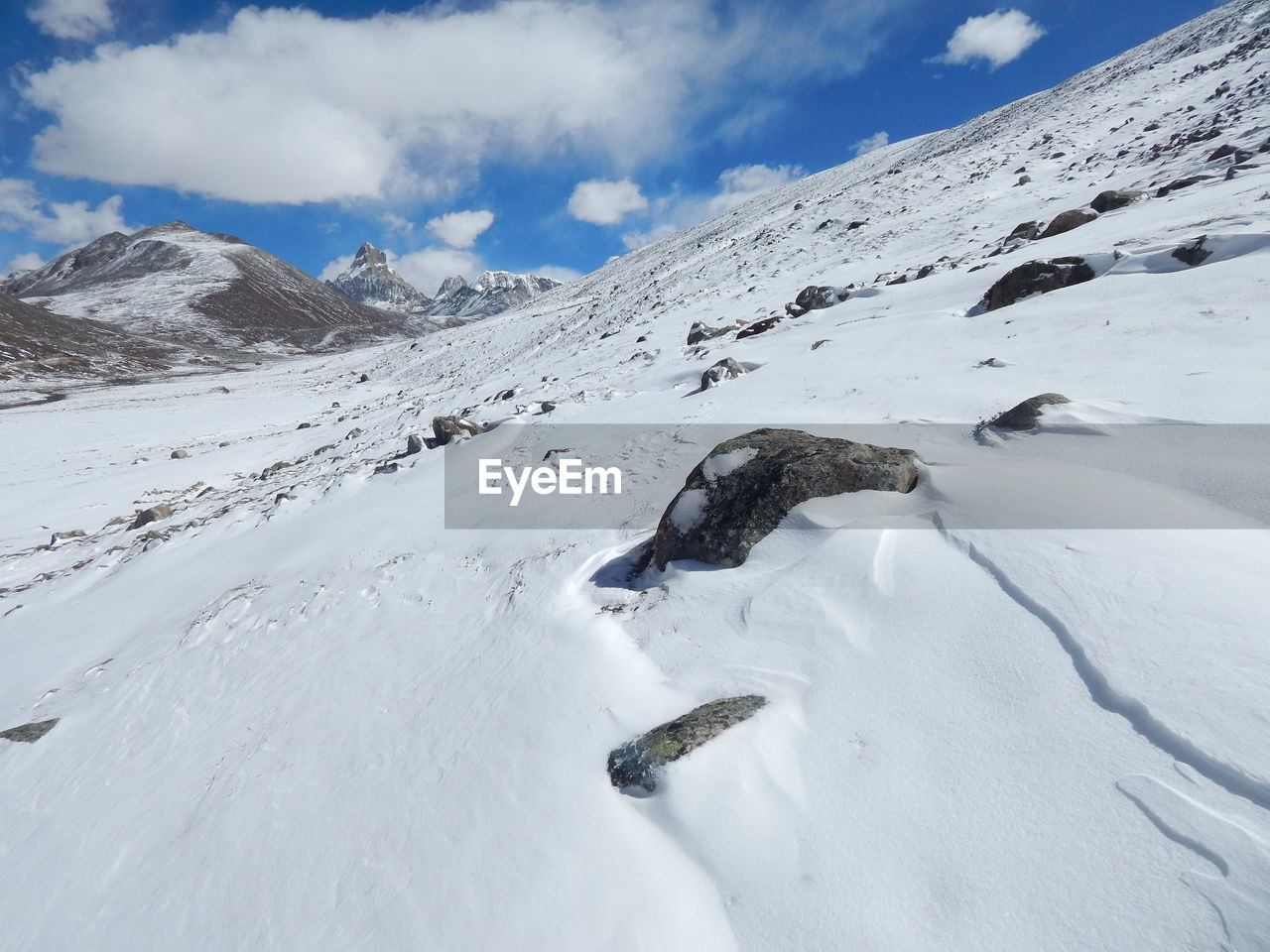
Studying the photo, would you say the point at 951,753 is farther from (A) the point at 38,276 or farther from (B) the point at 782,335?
(A) the point at 38,276

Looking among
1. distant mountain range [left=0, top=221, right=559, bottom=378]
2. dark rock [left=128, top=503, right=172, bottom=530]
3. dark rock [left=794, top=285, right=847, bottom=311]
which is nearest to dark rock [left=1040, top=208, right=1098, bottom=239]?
dark rock [left=794, top=285, right=847, bottom=311]

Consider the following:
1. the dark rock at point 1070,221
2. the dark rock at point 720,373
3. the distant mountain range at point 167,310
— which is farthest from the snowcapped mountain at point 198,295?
the dark rock at point 1070,221

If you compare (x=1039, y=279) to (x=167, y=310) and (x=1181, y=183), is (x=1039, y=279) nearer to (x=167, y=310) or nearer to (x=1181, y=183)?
(x=1181, y=183)

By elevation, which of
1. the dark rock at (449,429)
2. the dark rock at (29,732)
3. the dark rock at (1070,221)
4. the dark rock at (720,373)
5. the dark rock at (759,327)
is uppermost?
the dark rock at (1070,221)

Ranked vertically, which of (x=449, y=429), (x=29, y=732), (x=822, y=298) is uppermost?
(x=822, y=298)

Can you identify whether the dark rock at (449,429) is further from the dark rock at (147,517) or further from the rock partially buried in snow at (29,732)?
the rock partially buried in snow at (29,732)

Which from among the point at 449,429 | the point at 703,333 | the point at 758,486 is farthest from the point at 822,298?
the point at 758,486

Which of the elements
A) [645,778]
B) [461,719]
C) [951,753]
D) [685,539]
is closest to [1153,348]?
[685,539]

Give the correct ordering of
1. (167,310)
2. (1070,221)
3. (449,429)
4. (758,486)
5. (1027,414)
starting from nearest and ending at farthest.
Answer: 1. (758,486)
2. (1027,414)
3. (449,429)
4. (1070,221)
5. (167,310)
